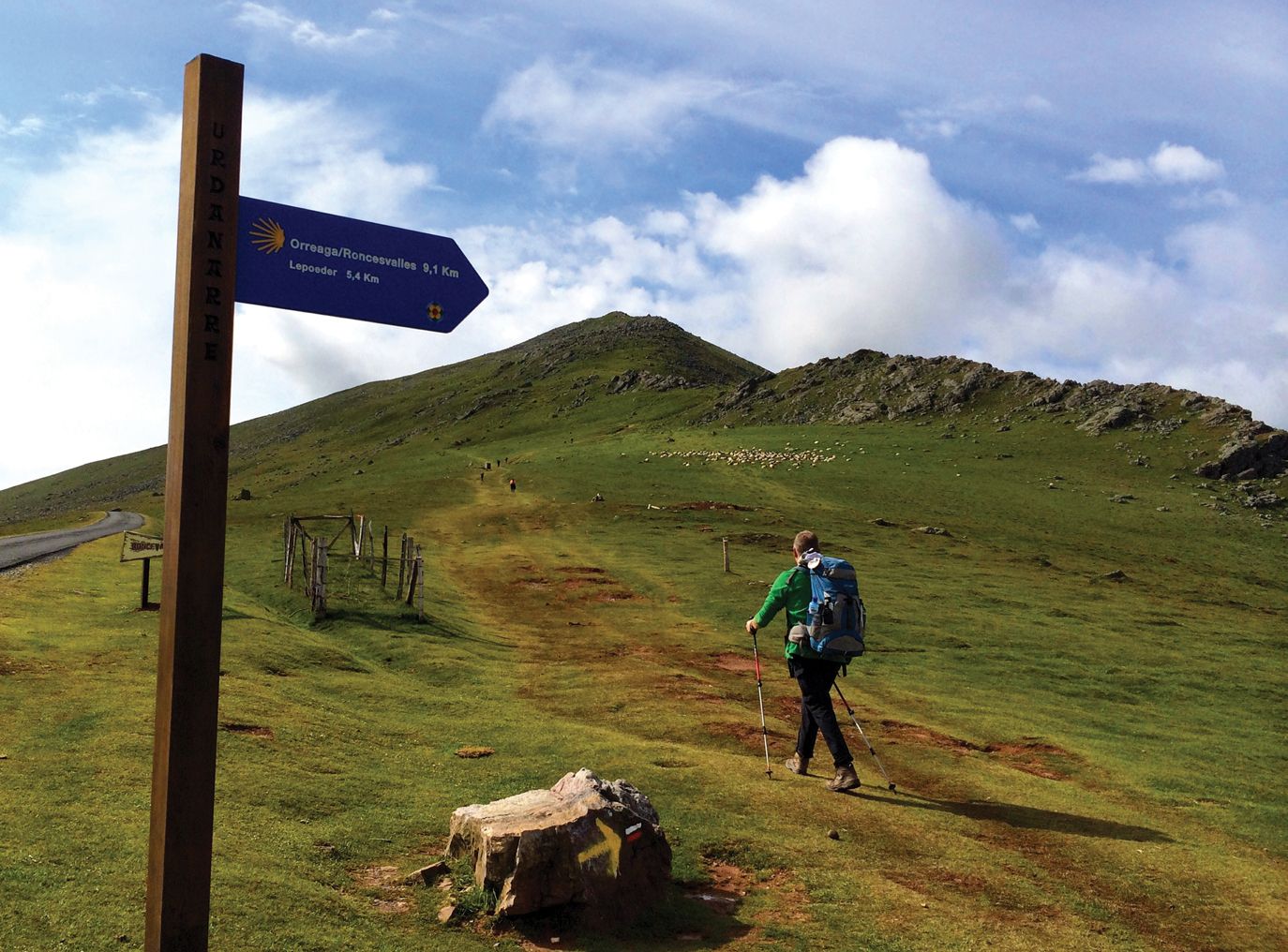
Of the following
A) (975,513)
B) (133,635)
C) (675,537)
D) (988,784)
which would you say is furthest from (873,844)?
(975,513)

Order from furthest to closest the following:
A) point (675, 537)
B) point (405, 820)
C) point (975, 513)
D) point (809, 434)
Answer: point (809, 434)
point (975, 513)
point (675, 537)
point (405, 820)

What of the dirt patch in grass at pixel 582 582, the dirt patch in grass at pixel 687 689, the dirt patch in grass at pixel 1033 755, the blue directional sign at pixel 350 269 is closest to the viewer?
the blue directional sign at pixel 350 269

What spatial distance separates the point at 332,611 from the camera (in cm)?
2894

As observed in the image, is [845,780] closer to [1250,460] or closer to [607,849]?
[607,849]

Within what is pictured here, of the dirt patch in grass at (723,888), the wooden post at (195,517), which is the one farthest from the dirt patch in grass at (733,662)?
the wooden post at (195,517)

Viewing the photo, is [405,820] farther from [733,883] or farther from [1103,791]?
[1103,791]

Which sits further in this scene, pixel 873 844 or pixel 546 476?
pixel 546 476

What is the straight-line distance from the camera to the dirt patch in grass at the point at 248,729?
13.0 metres

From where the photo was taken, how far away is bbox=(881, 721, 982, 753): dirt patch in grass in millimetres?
17150

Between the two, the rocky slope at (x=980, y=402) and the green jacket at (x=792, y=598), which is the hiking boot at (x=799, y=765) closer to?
the green jacket at (x=792, y=598)

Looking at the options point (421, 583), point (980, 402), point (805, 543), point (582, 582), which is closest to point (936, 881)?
point (805, 543)

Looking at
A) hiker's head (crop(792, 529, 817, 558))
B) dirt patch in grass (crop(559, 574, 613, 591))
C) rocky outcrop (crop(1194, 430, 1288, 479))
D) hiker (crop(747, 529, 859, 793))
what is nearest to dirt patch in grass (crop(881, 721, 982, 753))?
hiker (crop(747, 529, 859, 793))

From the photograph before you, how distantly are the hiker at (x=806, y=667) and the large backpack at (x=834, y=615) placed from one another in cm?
16

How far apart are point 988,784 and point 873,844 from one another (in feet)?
14.7
